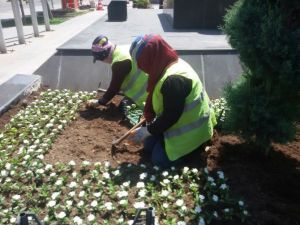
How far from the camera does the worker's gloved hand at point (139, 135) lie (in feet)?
11.6

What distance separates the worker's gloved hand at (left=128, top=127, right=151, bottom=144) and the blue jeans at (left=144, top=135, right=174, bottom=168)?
0.15 ft

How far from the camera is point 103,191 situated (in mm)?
3043

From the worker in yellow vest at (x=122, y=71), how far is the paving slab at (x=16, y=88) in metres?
1.47

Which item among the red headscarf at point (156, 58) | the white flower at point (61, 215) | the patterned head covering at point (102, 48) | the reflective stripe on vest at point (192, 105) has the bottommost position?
the white flower at point (61, 215)

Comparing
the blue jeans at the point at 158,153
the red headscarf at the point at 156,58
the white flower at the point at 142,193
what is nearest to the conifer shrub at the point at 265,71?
the red headscarf at the point at 156,58

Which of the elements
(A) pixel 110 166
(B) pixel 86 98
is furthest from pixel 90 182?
(B) pixel 86 98

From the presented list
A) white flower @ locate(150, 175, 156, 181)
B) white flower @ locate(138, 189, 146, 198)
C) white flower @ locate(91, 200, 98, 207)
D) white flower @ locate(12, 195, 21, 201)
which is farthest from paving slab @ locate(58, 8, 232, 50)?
white flower @ locate(12, 195, 21, 201)

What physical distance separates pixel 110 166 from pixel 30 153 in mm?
929

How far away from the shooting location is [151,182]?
315cm

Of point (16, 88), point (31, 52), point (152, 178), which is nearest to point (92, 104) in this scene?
point (16, 88)

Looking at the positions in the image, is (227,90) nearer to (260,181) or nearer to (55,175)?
(260,181)

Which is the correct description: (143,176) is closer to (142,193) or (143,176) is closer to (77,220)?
(142,193)

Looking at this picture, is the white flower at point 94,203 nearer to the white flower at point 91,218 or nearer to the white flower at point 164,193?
the white flower at point 91,218

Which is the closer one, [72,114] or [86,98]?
[72,114]
